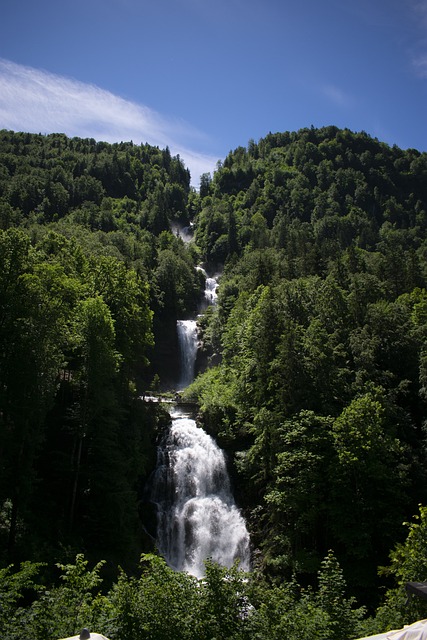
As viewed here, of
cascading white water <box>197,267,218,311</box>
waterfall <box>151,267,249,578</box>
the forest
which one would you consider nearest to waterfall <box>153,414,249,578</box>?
waterfall <box>151,267,249,578</box>

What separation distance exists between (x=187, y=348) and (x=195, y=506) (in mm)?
39058

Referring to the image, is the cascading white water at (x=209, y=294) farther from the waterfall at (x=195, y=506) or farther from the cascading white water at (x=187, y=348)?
the waterfall at (x=195, y=506)

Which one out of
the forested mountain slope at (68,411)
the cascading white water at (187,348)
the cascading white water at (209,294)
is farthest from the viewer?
the cascading white water at (209,294)

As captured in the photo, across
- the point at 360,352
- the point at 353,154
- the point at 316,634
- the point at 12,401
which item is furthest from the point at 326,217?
the point at 316,634

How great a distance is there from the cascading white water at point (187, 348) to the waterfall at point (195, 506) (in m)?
29.6

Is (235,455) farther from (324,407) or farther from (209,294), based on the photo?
(209,294)

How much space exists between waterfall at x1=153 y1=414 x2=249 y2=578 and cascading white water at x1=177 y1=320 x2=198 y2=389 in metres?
29.6

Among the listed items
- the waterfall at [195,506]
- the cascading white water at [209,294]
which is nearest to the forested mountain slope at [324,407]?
the waterfall at [195,506]

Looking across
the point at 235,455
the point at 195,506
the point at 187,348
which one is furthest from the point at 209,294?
the point at 195,506

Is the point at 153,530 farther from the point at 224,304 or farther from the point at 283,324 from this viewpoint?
the point at 224,304

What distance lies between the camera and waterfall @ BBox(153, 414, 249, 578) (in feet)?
111

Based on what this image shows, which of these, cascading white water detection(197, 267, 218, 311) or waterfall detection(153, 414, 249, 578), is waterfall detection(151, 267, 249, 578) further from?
cascading white water detection(197, 267, 218, 311)

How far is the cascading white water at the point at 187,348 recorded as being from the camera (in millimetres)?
71812

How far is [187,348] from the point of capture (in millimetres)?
74000
